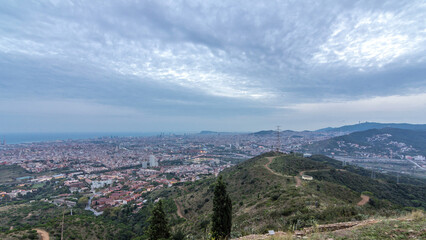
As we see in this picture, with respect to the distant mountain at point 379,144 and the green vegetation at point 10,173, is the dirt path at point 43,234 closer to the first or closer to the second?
the green vegetation at point 10,173

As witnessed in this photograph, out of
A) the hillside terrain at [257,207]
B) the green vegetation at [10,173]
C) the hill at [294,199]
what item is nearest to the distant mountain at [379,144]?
the hillside terrain at [257,207]

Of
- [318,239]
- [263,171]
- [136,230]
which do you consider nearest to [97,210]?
[136,230]

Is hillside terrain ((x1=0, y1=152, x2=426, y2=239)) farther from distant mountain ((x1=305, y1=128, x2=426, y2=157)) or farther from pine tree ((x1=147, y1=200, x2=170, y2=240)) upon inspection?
distant mountain ((x1=305, y1=128, x2=426, y2=157))

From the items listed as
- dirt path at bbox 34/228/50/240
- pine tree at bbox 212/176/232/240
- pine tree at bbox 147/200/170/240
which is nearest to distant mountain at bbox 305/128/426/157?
pine tree at bbox 212/176/232/240

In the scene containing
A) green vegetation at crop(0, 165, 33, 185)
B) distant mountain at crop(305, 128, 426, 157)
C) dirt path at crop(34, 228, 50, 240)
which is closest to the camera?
dirt path at crop(34, 228, 50, 240)

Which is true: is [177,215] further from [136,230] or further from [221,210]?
[221,210]
